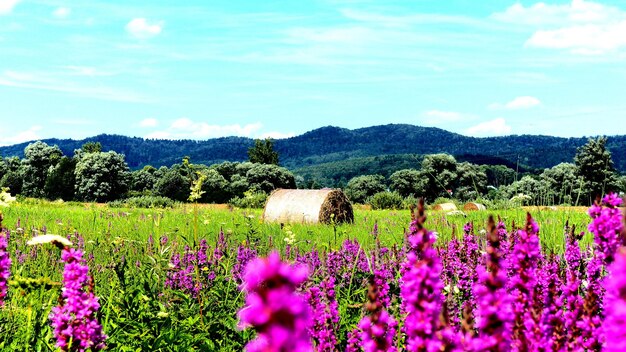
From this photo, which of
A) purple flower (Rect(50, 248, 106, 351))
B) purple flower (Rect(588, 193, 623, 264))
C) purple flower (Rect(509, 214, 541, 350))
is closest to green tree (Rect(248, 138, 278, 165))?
purple flower (Rect(50, 248, 106, 351))

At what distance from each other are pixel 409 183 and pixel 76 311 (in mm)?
66977

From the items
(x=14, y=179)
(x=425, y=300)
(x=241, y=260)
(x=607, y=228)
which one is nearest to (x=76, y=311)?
(x=425, y=300)

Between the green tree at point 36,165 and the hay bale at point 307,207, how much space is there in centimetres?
5542

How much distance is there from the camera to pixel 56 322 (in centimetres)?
282

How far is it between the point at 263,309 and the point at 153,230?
12.5 meters

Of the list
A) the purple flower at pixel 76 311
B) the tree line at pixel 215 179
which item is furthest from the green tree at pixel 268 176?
the purple flower at pixel 76 311

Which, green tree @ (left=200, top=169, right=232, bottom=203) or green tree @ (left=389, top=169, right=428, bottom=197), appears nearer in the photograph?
green tree @ (left=200, top=169, right=232, bottom=203)

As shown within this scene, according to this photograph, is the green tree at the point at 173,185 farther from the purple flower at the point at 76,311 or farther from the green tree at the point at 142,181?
the purple flower at the point at 76,311

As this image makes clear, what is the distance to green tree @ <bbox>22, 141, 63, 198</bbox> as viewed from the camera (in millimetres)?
69000

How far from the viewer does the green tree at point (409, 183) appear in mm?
67688

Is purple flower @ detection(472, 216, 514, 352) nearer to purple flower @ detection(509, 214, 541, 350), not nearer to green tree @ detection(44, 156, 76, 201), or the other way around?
purple flower @ detection(509, 214, 541, 350)

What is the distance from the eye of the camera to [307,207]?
64.8ft

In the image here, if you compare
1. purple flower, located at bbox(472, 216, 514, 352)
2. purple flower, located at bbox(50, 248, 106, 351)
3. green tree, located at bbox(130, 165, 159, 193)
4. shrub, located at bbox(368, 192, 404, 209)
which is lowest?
shrub, located at bbox(368, 192, 404, 209)

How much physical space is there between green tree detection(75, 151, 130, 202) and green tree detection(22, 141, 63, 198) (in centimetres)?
1374
